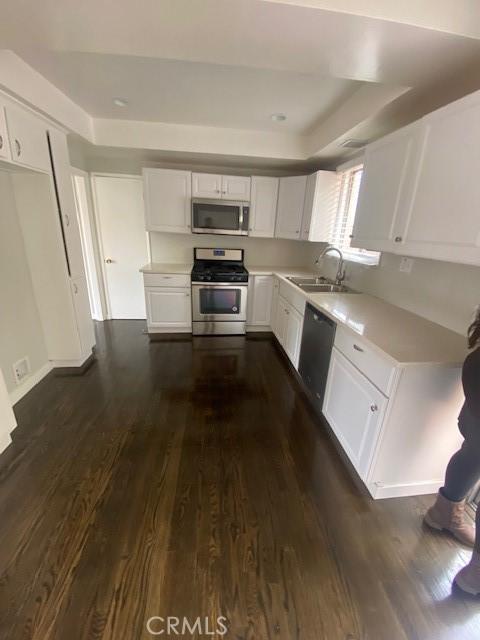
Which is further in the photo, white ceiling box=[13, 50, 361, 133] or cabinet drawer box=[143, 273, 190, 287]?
cabinet drawer box=[143, 273, 190, 287]

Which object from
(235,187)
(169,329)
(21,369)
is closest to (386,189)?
(235,187)

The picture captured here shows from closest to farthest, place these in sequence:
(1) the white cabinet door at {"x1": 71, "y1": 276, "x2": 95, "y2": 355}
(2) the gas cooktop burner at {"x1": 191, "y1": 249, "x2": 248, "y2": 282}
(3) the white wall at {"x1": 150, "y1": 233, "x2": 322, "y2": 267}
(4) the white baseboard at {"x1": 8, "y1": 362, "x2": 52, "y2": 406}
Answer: (4) the white baseboard at {"x1": 8, "y1": 362, "x2": 52, "y2": 406}
(1) the white cabinet door at {"x1": 71, "y1": 276, "x2": 95, "y2": 355}
(2) the gas cooktop burner at {"x1": 191, "y1": 249, "x2": 248, "y2": 282}
(3) the white wall at {"x1": 150, "y1": 233, "x2": 322, "y2": 267}

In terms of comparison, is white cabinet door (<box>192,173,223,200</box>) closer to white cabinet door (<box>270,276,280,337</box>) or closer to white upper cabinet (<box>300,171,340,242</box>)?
white upper cabinet (<box>300,171,340,242</box>)

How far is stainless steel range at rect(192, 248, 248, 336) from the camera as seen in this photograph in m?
3.44

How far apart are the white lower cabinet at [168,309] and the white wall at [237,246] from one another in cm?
73

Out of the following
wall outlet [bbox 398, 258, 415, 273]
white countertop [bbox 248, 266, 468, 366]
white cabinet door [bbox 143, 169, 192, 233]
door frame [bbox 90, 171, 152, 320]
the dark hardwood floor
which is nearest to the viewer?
the dark hardwood floor

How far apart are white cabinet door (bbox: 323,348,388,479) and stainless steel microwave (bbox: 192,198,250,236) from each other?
7.47ft

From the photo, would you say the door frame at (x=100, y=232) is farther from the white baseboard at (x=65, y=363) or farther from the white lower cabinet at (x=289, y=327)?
the white lower cabinet at (x=289, y=327)

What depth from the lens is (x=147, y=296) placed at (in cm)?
347

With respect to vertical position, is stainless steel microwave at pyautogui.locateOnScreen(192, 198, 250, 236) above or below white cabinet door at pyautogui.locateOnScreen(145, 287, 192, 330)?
above

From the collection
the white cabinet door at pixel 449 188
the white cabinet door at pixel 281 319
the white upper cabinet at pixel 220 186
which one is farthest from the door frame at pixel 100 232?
the white cabinet door at pixel 449 188

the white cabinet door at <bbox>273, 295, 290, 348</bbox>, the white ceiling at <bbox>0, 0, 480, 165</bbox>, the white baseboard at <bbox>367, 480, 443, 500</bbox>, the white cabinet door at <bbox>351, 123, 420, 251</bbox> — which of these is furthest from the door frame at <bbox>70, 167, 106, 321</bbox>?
the white baseboard at <bbox>367, 480, 443, 500</bbox>

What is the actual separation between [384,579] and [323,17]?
2.44m

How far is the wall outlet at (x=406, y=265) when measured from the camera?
1.99 m
